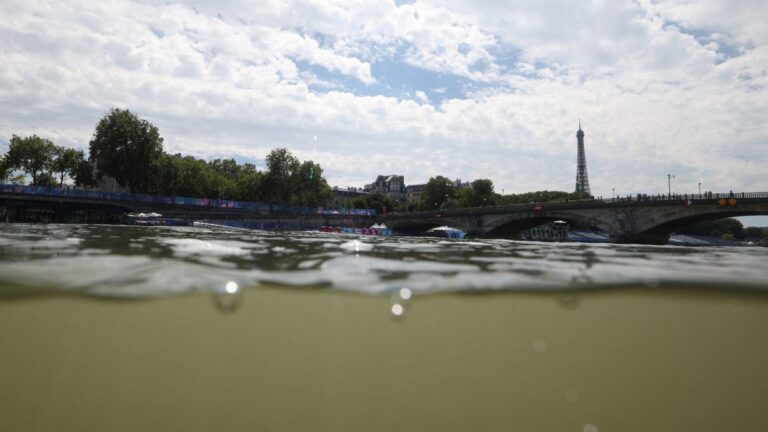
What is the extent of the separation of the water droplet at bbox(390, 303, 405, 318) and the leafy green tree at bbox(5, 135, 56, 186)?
8577 cm

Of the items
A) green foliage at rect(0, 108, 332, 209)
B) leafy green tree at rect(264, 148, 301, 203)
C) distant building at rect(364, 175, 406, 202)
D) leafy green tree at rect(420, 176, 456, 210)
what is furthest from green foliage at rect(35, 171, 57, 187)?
distant building at rect(364, 175, 406, 202)

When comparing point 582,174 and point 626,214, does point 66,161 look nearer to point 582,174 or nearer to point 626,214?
point 626,214

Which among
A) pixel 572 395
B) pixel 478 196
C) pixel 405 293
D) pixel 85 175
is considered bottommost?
pixel 572 395

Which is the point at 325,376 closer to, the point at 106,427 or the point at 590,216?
the point at 106,427

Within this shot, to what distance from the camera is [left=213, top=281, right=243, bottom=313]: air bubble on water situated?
3.95 m

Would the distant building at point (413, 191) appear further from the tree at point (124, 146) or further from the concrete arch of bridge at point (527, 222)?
the tree at point (124, 146)

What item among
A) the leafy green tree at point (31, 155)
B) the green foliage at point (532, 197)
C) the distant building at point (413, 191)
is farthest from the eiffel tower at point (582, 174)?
the leafy green tree at point (31, 155)

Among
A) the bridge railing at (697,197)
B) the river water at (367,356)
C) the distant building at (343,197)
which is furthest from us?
the distant building at (343,197)

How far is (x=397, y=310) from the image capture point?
4.09 meters

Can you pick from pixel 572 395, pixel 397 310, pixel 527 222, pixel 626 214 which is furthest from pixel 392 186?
pixel 572 395

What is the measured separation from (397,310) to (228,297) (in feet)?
5.69

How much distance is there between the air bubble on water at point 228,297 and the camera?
395cm

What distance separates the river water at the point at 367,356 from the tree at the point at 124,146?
6902cm

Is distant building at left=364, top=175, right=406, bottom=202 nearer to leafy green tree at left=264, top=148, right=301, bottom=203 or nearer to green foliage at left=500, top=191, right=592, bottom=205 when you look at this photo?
green foliage at left=500, top=191, right=592, bottom=205
